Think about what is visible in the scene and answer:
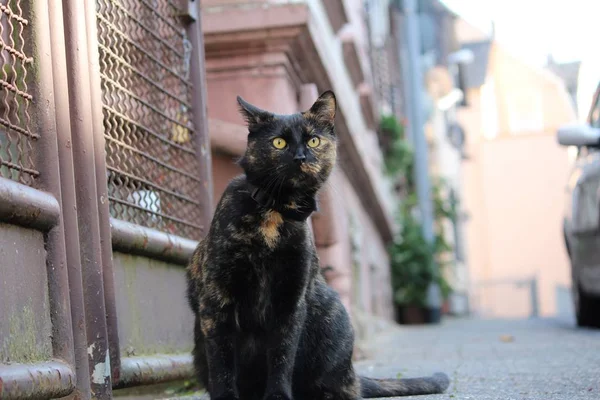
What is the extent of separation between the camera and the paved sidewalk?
15.1ft

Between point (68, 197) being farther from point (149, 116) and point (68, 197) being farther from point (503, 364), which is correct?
point (503, 364)

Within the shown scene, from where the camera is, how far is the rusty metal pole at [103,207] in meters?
4.12

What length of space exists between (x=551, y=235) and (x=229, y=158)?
3753 cm

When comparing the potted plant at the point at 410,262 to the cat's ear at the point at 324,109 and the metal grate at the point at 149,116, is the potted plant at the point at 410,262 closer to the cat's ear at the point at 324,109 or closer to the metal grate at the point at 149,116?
the metal grate at the point at 149,116

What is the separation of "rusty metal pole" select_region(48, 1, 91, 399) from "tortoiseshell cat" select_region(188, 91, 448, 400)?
47 cm

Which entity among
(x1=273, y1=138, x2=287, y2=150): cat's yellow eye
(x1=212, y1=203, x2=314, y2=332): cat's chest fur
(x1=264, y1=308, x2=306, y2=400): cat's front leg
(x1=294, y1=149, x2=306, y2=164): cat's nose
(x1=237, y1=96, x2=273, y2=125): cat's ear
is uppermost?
(x1=237, y1=96, x2=273, y2=125): cat's ear

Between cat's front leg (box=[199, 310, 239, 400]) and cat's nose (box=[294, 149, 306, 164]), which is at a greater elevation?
cat's nose (box=[294, 149, 306, 164])

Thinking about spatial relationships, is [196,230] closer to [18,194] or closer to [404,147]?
[18,194]

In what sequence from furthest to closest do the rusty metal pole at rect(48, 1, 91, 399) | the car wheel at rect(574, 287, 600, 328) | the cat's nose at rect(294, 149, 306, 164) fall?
the car wheel at rect(574, 287, 600, 328) < the cat's nose at rect(294, 149, 306, 164) < the rusty metal pole at rect(48, 1, 91, 399)

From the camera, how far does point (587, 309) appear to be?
10469mm

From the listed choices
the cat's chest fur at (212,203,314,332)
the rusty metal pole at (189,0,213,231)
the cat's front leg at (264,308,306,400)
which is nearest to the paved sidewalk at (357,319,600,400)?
the cat's front leg at (264,308,306,400)

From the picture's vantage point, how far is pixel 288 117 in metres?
4.12

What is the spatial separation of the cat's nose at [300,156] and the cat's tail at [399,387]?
42.9 inches

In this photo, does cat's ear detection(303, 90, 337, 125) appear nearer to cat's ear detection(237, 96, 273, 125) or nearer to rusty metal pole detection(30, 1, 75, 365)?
cat's ear detection(237, 96, 273, 125)
